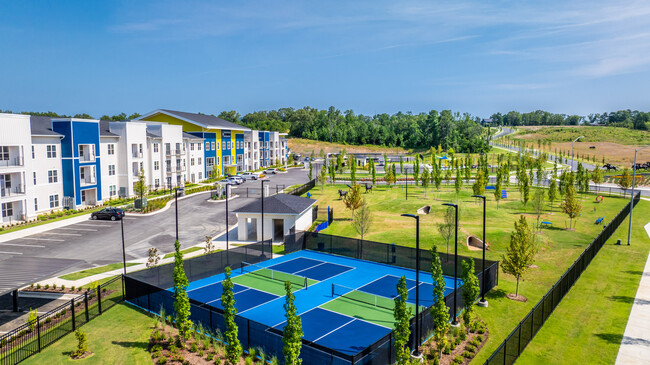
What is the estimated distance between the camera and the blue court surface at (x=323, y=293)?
20219mm

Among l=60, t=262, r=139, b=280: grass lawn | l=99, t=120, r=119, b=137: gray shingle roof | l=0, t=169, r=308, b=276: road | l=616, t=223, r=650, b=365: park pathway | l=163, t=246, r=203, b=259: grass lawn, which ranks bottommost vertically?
l=616, t=223, r=650, b=365: park pathway

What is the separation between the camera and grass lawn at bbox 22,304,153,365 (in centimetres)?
1777

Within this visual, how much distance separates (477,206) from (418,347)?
127 ft

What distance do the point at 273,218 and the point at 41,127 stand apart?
30419mm

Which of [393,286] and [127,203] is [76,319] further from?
[127,203]

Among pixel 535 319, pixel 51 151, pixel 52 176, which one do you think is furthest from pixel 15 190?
pixel 535 319

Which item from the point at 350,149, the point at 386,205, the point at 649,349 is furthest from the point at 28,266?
the point at 350,149

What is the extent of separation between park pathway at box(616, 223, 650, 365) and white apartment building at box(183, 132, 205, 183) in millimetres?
65630

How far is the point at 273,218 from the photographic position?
125ft

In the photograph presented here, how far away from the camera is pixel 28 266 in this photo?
2317 cm

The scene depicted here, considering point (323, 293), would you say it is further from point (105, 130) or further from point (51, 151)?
point (105, 130)

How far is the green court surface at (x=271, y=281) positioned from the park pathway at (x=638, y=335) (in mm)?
15773

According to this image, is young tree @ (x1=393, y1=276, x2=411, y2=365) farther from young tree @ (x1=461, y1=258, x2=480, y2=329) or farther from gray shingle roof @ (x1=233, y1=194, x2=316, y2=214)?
gray shingle roof @ (x1=233, y1=194, x2=316, y2=214)

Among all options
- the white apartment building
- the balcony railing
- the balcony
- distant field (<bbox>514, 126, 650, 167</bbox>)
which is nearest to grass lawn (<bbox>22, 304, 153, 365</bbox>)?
the balcony
